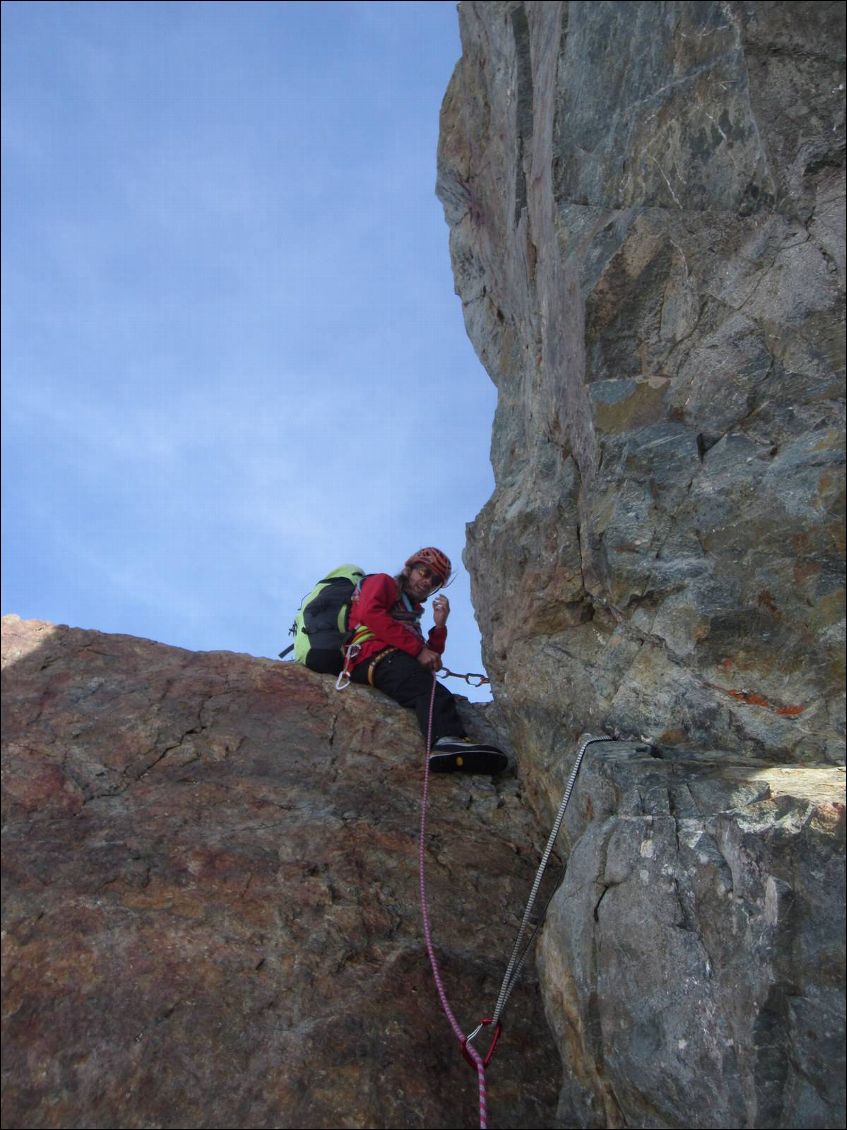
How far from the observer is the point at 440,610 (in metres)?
8.58

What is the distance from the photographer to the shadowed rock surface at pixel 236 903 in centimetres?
428

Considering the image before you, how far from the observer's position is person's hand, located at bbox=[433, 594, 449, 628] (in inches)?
336

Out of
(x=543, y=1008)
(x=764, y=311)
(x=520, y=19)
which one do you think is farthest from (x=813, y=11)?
(x=543, y=1008)

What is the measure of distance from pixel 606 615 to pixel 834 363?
1.95m

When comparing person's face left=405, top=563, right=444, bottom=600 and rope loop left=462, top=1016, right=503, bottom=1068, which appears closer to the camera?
rope loop left=462, top=1016, right=503, bottom=1068

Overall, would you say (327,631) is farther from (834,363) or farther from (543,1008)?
(834,363)

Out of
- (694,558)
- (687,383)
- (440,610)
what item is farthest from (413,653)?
(687,383)

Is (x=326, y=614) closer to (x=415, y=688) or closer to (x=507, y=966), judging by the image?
(x=415, y=688)

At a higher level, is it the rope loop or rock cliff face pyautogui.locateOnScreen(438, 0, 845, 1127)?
rock cliff face pyautogui.locateOnScreen(438, 0, 845, 1127)

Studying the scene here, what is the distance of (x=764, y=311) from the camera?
464 cm

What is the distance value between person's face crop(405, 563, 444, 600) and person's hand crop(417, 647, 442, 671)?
2.86 ft

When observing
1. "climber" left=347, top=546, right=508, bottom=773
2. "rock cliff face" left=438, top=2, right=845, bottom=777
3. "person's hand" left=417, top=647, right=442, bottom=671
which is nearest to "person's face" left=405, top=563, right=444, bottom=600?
"climber" left=347, top=546, right=508, bottom=773

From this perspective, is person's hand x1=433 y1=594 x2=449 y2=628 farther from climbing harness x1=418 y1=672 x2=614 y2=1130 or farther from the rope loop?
the rope loop

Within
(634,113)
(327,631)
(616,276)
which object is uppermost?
(634,113)
